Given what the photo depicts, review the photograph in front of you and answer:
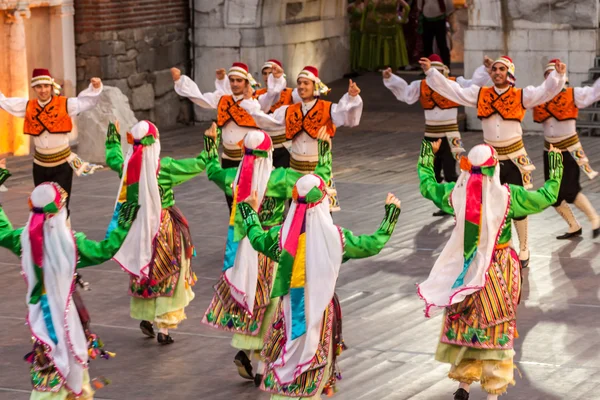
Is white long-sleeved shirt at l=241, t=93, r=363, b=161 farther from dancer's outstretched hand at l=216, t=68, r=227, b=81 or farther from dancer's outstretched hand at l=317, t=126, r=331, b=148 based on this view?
dancer's outstretched hand at l=216, t=68, r=227, b=81

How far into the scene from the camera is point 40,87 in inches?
476

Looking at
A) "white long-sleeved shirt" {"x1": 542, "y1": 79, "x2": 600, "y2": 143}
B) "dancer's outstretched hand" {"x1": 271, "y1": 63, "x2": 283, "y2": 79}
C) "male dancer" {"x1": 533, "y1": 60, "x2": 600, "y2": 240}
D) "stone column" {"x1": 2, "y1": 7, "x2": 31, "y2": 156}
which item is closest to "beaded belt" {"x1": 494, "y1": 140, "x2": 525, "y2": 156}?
Result: "male dancer" {"x1": 533, "y1": 60, "x2": 600, "y2": 240}

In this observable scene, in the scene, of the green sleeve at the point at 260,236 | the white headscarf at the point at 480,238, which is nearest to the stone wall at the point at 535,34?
the white headscarf at the point at 480,238

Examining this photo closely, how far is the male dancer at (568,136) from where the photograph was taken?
12172 millimetres

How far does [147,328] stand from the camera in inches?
370

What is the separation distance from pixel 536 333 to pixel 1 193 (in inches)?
304

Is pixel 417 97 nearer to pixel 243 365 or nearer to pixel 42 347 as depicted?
pixel 243 365

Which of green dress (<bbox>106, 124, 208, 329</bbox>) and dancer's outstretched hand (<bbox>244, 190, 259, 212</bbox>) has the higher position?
dancer's outstretched hand (<bbox>244, 190, 259, 212</bbox>)

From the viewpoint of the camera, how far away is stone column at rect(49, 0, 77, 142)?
18328 millimetres

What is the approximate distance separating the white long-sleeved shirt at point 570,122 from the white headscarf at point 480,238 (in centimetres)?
450

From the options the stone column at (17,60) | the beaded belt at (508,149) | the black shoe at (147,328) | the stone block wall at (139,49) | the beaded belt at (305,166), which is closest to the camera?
the black shoe at (147,328)

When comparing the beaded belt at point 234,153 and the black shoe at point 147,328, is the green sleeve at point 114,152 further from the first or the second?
the beaded belt at point 234,153

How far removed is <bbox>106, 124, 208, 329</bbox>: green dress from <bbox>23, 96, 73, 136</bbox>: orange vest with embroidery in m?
2.95

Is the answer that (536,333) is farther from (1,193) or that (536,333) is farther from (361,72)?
(361,72)
